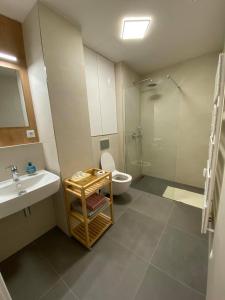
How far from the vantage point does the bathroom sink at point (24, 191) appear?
955 mm

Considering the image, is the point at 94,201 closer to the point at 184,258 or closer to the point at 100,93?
the point at 184,258

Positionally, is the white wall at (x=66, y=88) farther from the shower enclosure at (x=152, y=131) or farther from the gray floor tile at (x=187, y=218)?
the gray floor tile at (x=187, y=218)

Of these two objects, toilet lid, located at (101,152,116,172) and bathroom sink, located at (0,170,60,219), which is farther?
toilet lid, located at (101,152,116,172)

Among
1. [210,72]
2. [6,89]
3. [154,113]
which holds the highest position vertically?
[210,72]

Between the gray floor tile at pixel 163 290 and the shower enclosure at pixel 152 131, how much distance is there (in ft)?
4.67

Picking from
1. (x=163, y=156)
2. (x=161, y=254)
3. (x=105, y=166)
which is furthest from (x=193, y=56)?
(x=161, y=254)

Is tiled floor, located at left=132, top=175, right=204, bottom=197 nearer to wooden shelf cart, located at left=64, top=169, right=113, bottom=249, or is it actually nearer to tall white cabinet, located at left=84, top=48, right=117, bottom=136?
wooden shelf cart, located at left=64, top=169, right=113, bottom=249

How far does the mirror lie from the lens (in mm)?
1286

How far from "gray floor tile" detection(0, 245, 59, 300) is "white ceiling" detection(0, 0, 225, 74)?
237 centimetres

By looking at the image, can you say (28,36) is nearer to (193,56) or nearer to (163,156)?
(193,56)

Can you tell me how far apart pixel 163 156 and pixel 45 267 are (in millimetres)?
2445

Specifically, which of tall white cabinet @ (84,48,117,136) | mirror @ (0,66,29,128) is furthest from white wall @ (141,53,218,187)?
mirror @ (0,66,29,128)

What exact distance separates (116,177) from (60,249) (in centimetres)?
125

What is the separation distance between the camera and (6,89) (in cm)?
131
